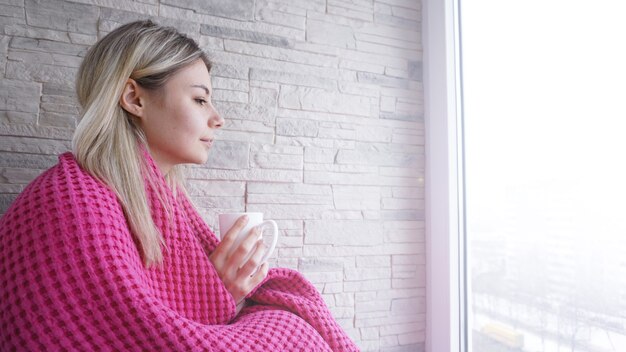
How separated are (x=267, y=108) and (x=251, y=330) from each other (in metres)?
0.74

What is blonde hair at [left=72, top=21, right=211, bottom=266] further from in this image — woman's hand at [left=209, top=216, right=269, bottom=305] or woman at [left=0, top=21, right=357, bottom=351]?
woman's hand at [left=209, top=216, right=269, bottom=305]

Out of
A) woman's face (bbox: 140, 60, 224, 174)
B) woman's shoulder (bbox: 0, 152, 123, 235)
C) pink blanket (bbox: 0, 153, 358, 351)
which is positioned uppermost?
woman's face (bbox: 140, 60, 224, 174)

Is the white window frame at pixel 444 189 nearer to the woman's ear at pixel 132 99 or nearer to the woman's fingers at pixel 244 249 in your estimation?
the woman's fingers at pixel 244 249

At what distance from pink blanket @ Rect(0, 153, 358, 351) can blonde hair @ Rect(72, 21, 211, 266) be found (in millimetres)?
30

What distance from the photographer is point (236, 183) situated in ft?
4.04

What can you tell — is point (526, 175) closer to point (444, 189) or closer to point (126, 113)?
point (444, 189)

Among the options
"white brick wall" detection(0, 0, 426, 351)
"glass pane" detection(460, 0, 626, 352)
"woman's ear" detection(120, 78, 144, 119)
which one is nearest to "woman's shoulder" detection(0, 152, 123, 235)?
"woman's ear" detection(120, 78, 144, 119)

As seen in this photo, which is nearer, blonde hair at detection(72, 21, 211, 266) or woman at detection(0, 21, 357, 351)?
woman at detection(0, 21, 357, 351)

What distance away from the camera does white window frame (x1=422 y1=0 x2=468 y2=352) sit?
137cm

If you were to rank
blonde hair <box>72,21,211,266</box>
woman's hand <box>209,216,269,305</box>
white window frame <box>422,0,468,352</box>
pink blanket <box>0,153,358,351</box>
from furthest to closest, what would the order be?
white window frame <box>422,0,468,352</box>
woman's hand <box>209,216,269,305</box>
blonde hair <box>72,21,211,266</box>
pink blanket <box>0,153,358,351</box>

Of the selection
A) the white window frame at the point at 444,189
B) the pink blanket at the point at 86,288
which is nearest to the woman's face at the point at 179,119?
the pink blanket at the point at 86,288

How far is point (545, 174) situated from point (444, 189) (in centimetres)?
36

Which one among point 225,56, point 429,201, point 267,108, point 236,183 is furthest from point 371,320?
point 225,56

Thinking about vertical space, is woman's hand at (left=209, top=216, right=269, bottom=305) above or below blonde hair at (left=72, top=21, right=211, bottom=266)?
below
